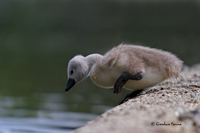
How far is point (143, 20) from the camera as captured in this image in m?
25.4

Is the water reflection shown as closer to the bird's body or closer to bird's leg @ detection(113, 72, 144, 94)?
the bird's body

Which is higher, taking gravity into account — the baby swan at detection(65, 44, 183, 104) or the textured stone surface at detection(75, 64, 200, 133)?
the baby swan at detection(65, 44, 183, 104)

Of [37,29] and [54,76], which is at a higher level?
[37,29]

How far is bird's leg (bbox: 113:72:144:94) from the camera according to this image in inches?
167

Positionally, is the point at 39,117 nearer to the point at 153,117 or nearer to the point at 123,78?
the point at 123,78

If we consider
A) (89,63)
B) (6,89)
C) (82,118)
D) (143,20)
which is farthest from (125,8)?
(89,63)

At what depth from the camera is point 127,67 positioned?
4.33 m

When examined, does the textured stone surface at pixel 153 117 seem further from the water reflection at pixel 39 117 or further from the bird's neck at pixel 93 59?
the water reflection at pixel 39 117

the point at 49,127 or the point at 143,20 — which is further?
the point at 143,20

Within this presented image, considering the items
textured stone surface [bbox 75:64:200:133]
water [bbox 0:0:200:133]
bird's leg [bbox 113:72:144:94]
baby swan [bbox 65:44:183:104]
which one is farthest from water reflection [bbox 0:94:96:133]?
textured stone surface [bbox 75:64:200:133]

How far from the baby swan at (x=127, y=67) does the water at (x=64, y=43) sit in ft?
5.74

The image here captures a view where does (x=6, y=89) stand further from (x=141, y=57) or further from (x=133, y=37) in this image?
(x=133, y=37)

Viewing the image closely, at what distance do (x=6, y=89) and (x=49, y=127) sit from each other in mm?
3822

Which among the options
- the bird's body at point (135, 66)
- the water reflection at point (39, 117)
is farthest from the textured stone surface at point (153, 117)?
the water reflection at point (39, 117)
